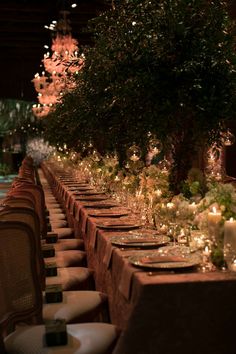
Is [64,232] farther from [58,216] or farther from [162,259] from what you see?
[162,259]

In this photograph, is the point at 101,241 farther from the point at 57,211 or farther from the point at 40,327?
the point at 57,211

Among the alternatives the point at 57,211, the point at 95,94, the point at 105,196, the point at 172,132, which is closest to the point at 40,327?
the point at 172,132

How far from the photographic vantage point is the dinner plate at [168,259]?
8.62ft

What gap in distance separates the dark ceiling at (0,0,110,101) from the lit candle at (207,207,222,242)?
803cm

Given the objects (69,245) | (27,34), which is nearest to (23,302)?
(69,245)

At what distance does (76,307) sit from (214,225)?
102 centimetres

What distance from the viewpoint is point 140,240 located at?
3.33 meters

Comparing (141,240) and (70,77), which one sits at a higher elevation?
(70,77)

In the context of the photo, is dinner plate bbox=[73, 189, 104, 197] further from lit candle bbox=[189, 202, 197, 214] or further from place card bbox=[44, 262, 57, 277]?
lit candle bbox=[189, 202, 197, 214]

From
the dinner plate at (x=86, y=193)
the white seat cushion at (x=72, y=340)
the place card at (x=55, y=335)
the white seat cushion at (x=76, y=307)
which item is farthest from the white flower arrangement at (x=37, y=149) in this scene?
the place card at (x=55, y=335)

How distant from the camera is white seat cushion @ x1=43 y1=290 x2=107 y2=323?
3197mm

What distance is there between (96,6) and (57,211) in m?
9.40

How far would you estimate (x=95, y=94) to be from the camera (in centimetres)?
462

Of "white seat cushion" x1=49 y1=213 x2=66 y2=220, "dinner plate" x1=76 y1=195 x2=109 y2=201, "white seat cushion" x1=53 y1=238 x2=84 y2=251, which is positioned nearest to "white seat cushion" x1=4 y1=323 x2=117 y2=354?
"white seat cushion" x1=53 y1=238 x2=84 y2=251
